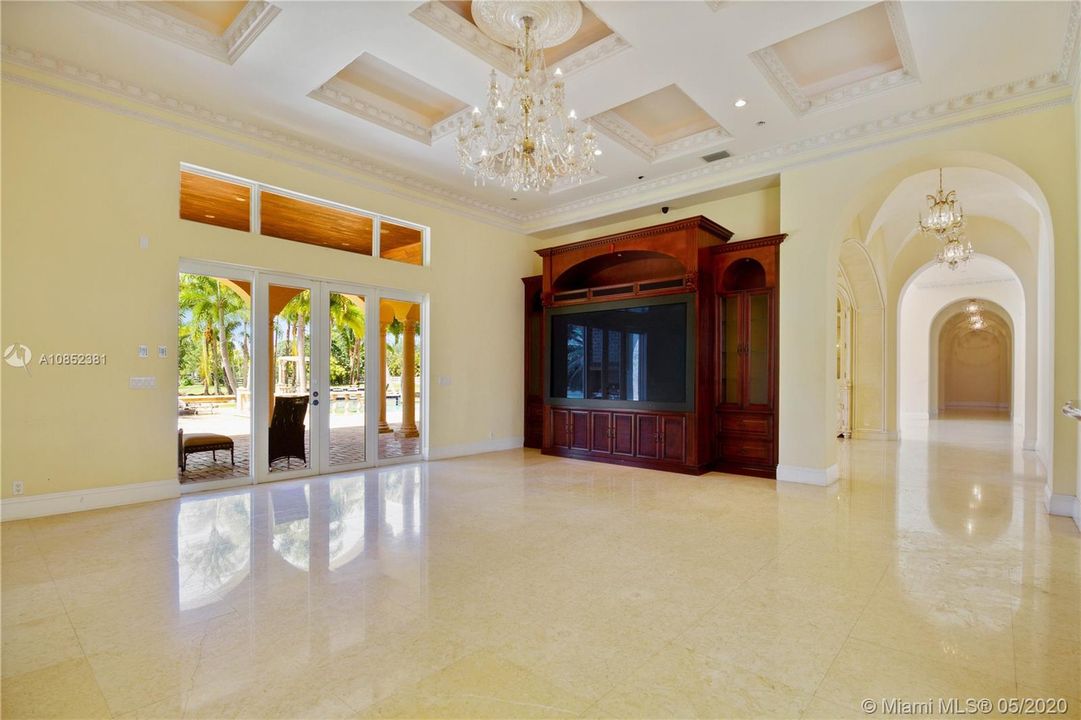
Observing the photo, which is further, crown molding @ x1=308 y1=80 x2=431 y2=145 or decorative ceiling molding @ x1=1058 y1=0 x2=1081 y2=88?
crown molding @ x1=308 y1=80 x2=431 y2=145

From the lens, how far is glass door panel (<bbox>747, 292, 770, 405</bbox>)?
6.48 meters

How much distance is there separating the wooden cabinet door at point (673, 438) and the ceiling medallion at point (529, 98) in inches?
137

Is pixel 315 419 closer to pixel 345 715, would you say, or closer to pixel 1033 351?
pixel 345 715

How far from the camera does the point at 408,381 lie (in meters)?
7.45

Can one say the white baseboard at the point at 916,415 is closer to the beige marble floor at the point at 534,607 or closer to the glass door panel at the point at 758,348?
the glass door panel at the point at 758,348

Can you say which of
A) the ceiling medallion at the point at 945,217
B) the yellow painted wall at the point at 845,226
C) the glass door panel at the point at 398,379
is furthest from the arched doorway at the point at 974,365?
the glass door panel at the point at 398,379

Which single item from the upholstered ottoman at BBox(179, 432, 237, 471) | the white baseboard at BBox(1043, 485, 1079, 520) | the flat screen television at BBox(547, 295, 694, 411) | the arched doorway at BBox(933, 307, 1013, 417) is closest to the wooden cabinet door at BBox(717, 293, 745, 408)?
the flat screen television at BBox(547, 295, 694, 411)

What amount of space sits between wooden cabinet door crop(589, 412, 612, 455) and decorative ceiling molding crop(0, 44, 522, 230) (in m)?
3.65

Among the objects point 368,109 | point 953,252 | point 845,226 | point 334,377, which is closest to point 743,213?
point 845,226

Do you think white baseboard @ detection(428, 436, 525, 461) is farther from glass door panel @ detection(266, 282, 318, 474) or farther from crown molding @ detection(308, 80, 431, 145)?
crown molding @ detection(308, 80, 431, 145)

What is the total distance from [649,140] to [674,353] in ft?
8.92

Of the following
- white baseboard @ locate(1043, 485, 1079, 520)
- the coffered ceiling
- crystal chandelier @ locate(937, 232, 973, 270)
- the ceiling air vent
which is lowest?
white baseboard @ locate(1043, 485, 1079, 520)

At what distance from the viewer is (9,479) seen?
4402 millimetres

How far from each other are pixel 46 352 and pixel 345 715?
4705 mm
